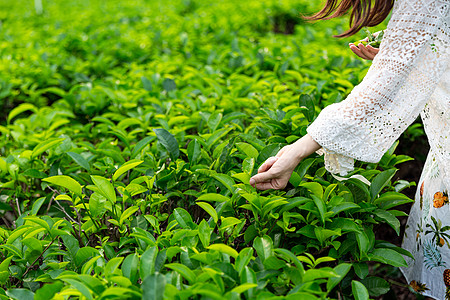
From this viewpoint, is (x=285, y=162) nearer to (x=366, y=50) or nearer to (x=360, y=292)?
(x=360, y=292)

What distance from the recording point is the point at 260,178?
5.48 ft

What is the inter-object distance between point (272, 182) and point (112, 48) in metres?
3.36

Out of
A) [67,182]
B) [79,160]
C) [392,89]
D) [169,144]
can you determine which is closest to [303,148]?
[392,89]

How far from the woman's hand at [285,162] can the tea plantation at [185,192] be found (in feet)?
0.28

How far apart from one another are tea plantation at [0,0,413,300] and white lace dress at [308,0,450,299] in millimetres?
206

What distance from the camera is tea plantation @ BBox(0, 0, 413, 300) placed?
1402 millimetres

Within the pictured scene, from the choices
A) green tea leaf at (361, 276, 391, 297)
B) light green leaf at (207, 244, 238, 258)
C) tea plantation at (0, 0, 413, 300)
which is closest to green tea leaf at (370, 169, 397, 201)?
tea plantation at (0, 0, 413, 300)

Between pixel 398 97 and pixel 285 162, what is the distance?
0.47 m

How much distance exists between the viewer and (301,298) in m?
1.24

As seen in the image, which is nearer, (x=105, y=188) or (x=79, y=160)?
(x=105, y=188)

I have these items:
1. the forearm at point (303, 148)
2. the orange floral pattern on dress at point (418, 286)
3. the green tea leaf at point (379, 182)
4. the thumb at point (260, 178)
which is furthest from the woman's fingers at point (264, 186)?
the orange floral pattern on dress at point (418, 286)

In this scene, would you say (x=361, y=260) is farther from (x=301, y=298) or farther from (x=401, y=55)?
(x=401, y=55)

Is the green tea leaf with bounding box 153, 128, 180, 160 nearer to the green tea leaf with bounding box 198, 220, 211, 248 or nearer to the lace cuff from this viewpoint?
the green tea leaf with bounding box 198, 220, 211, 248

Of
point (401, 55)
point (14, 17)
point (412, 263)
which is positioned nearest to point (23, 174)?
point (401, 55)
